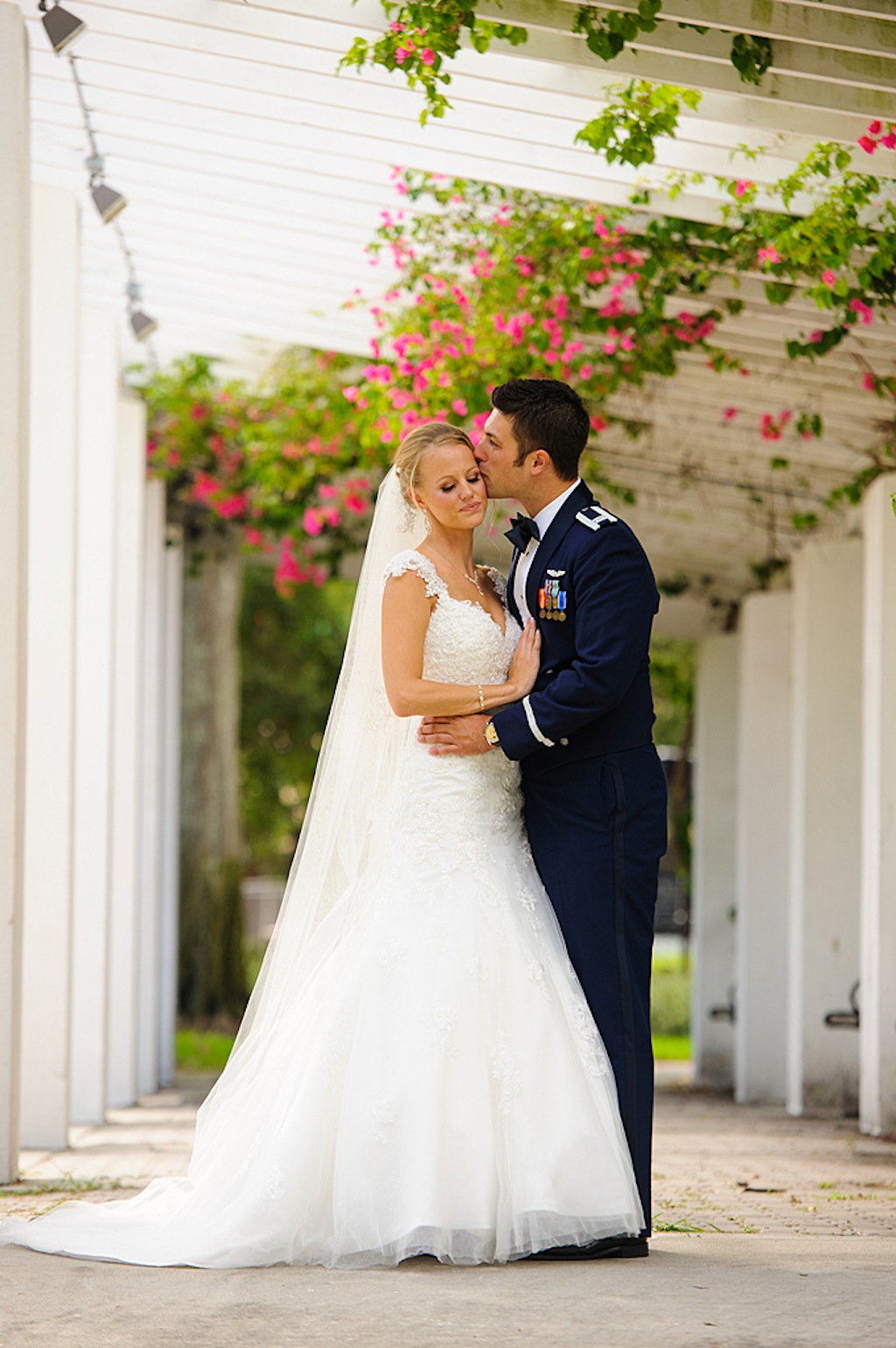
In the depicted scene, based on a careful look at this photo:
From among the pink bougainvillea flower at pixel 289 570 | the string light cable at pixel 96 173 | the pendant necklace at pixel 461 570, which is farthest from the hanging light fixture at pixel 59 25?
the pink bougainvillea flower at pixel 289 570

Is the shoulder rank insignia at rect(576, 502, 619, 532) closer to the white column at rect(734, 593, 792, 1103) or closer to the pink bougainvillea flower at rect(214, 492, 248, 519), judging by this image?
the white column at rect(734, 593, 792, 1103)

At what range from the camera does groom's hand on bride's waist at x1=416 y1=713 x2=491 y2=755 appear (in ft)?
13.1

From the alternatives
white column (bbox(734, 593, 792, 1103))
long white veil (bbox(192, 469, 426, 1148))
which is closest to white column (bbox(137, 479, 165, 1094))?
white column (bbox(734, 593, 792, 1103))

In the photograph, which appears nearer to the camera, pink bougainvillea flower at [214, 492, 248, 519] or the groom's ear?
the groom's ear

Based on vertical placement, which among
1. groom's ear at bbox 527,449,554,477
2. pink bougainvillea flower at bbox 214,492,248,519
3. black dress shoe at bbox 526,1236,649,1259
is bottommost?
black dress shoe at bbox 526,1236,649,1259

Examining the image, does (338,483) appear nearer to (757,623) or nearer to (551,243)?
(757,623)

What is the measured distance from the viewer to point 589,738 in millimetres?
3936

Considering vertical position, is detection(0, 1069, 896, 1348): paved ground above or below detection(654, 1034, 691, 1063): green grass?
above

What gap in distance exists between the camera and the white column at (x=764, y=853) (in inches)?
373

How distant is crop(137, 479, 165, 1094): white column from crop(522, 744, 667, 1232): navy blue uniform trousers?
557 centimetres

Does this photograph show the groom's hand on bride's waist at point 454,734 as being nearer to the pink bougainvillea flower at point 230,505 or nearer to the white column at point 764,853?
the white column at point 764,853

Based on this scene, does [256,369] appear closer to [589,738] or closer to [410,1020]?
[589,738]

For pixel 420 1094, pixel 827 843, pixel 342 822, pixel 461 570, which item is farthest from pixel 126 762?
pixel 420 1094

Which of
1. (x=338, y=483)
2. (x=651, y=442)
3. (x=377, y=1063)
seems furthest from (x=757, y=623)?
(x=377, y=1063)
